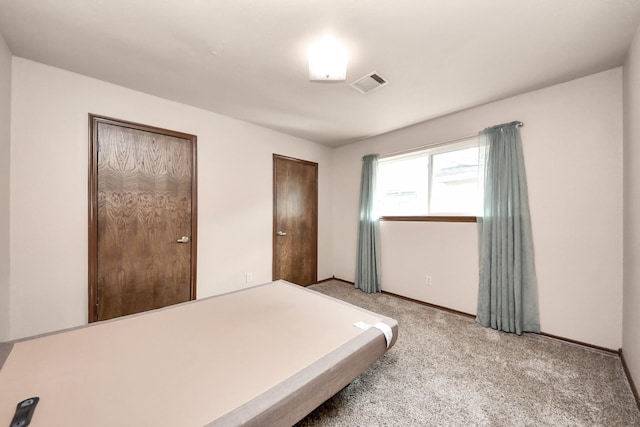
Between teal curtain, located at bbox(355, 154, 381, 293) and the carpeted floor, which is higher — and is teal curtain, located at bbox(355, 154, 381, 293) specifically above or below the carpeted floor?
above

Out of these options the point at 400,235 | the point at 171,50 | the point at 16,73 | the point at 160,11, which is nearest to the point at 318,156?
the point at 400,235

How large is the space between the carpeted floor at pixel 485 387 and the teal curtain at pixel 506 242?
0.69 ft

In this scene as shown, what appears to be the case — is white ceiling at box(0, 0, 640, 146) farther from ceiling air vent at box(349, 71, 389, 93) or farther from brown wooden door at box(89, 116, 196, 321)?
brown wooden door at box(89, 116, 196, 321)

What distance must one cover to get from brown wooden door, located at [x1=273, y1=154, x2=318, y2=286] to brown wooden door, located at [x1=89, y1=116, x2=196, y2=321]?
1.18m

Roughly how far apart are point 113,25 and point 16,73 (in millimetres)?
1068

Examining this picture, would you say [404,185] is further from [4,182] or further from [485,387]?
[4,182]

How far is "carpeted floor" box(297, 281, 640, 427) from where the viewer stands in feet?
4.49

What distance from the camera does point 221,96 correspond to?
2482 millimetres

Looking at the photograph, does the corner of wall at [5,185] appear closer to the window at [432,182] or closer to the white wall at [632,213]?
the window at [432,182]

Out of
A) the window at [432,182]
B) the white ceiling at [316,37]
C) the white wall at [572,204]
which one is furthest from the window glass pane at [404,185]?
the white ceiling at [316,37]

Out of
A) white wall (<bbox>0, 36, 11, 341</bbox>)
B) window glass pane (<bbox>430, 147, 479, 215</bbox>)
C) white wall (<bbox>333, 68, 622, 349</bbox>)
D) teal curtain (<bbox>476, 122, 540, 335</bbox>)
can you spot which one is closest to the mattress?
white wall (<bbox>0, 36, 11, 341</bbox>)

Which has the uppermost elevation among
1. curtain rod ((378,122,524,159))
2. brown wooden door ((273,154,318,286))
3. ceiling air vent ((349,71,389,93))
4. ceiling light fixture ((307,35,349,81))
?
ceiling air vent ((349,71,389,93))

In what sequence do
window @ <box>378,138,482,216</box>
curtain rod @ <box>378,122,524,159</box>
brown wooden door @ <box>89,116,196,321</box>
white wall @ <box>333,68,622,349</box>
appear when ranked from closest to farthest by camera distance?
white wall @ <box>333,68,622,349</box> → brown wooden door @ <box>89,116,196,321</box> → curtain rod @ <box>378,122,524,159</box> → window @ <box>378,138,482,216</box>

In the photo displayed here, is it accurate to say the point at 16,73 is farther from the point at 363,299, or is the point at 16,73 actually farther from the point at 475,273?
the point at 475,273
